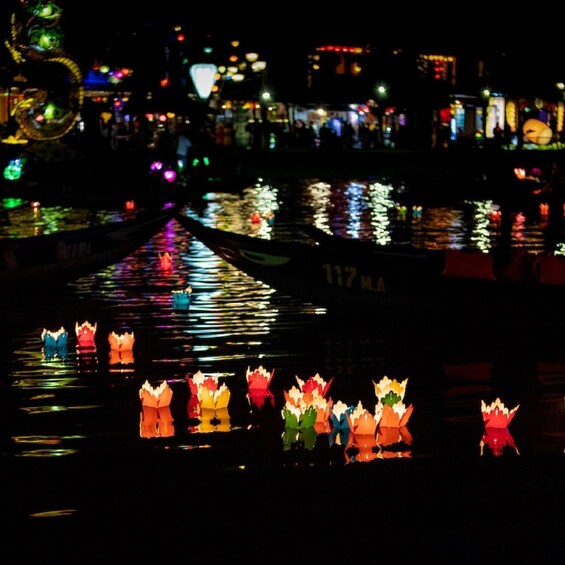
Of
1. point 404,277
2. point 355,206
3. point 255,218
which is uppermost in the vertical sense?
point 404,277

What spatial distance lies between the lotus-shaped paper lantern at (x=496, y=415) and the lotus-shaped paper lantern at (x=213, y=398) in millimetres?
1980

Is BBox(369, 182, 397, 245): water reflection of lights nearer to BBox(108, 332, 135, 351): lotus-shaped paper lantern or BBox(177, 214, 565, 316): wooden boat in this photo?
BBox(177, 214, 565, 316): wooden boat

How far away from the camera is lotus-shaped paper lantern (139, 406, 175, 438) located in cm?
898

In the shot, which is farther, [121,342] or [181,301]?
[181,301]

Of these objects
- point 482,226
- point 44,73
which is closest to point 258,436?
point 482,226

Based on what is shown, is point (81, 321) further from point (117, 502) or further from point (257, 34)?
point (257, 34)

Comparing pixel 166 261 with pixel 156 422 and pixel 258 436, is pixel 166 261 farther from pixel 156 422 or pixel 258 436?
pixel 258 436

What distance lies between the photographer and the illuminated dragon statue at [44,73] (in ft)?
111

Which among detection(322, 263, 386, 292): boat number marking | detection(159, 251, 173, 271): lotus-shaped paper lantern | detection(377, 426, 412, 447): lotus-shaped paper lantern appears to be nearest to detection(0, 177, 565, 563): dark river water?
detection(377, 426, 412, 447): lotus-shaped paper lantern

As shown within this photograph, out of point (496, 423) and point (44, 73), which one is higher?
point (44, 73)

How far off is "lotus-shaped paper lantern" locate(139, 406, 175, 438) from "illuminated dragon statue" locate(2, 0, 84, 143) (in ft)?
85.1

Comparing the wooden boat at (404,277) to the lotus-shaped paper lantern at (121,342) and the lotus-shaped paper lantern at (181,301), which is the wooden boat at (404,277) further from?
the lotus-shaped paper lantern at (121,342)

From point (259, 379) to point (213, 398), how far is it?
0.81m

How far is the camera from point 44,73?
3475 centimetres
